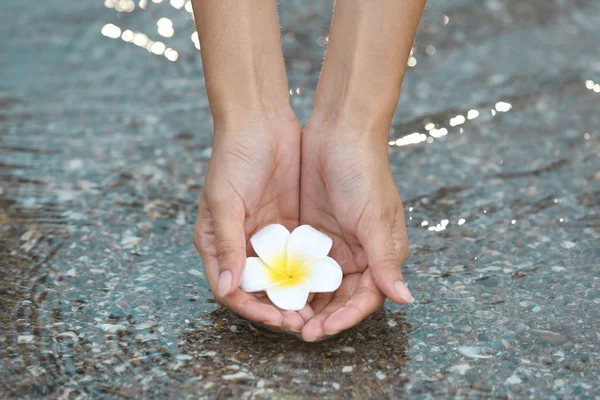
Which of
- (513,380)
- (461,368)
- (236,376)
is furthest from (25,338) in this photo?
(513,380)

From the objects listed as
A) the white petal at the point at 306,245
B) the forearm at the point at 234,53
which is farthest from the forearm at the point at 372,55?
the white petal at the point at 306,245

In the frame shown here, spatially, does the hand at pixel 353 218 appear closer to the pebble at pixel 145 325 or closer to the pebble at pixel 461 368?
the pebble at pixel 461 368

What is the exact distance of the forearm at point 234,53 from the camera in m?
2.31

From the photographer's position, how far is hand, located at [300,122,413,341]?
2.01m

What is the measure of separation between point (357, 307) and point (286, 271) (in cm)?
26

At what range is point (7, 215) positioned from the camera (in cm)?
285

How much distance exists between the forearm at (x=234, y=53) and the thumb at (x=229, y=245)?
12.4 inches

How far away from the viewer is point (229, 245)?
2027mm

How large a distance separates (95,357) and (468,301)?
1096 millimetres

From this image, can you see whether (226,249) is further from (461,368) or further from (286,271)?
(461,368)

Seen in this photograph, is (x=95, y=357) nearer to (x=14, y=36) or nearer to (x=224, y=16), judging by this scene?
(x=224, y=16)

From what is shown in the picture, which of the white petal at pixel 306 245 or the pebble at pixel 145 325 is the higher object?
the white petal at pixel 306 245

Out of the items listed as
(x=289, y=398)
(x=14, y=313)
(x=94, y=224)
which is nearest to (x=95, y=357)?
(x=14, y=313)

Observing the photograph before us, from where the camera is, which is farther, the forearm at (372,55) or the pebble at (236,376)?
the forearm at (372,55)
